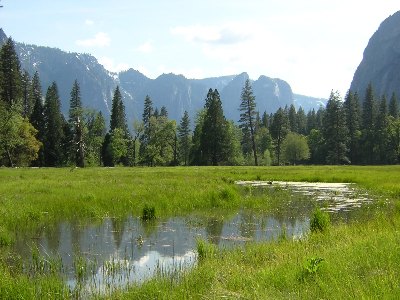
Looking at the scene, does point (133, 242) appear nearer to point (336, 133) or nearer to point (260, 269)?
point (260, 269)

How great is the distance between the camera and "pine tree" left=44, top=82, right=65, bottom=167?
86.9 meters

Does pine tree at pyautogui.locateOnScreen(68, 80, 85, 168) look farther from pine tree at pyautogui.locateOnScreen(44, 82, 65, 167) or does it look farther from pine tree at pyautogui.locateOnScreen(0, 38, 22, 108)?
pine tree at pyautogui.locateOnScreen(0, 38, 22, 108)

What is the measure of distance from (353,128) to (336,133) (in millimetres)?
11513

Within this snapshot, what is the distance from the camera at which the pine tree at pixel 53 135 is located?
8688 centimetres

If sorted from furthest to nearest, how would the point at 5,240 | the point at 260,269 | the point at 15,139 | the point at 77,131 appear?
the point at 77,131
the point at 15,139
the point at 5,240
the point at 260,269

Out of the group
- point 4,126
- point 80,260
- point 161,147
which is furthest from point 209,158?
point 80,260

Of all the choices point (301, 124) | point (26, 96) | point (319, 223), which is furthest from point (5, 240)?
point (301, 124)

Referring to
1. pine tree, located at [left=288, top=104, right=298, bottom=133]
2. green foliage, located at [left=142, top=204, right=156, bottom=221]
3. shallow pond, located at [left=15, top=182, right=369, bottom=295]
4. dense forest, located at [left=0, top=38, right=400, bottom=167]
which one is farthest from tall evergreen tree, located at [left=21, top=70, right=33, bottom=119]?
shallow pond, located at [left=15, top=182, right=369, bottom=295]

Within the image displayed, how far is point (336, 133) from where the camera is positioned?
99.5 metres

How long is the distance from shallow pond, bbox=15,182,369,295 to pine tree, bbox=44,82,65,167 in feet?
240

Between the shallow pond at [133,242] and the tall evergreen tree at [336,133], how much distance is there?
8015 centimetres

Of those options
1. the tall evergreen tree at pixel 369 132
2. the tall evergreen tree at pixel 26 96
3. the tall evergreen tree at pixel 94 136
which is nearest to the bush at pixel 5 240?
the tall evergreen tree at pixel 94 136

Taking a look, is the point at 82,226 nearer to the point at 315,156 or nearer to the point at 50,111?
the point at 50,111

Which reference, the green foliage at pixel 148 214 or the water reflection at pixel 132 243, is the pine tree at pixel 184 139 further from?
the green foliage at pixel 148 214
